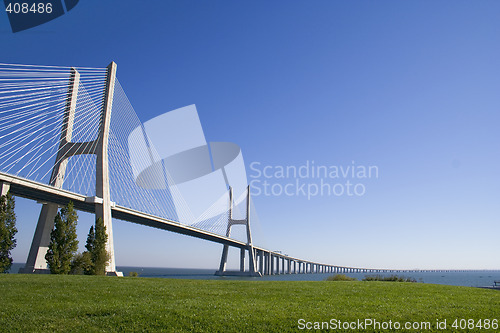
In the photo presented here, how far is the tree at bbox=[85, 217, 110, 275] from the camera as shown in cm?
3238

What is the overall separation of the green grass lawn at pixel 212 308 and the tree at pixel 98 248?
688 inches

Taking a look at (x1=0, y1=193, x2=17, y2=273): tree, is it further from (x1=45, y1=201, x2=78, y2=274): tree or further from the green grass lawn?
the green grass lawn

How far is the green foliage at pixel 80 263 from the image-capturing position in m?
31.4

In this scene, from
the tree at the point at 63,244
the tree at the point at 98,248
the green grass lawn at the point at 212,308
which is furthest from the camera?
the tree at the point at 98,248

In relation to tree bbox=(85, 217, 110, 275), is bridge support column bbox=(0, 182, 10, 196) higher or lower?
higher

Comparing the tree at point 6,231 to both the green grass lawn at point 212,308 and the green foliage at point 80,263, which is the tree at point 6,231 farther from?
the green grass lawn at point 212,308

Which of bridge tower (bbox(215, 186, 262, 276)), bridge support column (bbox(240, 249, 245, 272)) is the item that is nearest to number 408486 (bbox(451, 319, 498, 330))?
bridge tower (bbox(215, 186, 262, 276))

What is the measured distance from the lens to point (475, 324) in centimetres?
1003

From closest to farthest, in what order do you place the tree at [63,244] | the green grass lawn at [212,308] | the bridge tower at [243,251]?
the green grass lawn at [212,308] < the tree at [63,244] < the bridge tower at [243,251]

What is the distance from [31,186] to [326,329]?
1098 inches

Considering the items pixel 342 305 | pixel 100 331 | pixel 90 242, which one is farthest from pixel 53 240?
pixel 342 305

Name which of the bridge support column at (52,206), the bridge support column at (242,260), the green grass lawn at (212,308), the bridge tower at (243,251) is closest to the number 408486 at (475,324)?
the green grass lawn at (212,308)

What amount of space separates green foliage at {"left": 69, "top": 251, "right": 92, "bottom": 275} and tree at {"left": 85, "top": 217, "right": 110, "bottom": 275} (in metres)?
0.51

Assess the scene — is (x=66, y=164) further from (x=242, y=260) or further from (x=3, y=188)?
(x=242, y=260)
